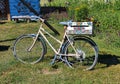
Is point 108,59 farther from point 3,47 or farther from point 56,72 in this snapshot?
point 3,47

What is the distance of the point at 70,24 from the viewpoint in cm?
829

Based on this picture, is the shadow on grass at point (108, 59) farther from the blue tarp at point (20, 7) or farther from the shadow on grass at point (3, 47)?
the blue tarp at point (20, 7)

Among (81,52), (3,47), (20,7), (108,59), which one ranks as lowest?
(20,7)

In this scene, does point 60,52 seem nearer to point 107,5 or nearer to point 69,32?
point 69,32

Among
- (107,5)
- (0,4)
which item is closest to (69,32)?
(107,5)

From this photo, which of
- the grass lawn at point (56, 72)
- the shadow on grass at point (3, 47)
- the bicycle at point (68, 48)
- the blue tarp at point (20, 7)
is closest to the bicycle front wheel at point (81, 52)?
the bicycle at point (68, 48)

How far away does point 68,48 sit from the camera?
864 centimetres

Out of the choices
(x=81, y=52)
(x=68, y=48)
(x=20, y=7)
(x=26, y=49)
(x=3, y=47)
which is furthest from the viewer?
(x=20, y=7)

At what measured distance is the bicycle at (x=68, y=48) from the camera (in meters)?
8.28

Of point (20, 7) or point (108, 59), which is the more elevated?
point (108, 59)

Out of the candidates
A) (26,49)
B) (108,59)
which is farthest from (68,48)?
(108,59)

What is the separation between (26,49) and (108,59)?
2.18 m

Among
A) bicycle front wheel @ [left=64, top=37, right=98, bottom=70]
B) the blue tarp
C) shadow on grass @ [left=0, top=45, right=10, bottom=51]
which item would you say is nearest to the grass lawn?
bicycle front wheel @ [left=64, top=37, right=98, bottom=70]

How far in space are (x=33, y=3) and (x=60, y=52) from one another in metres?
11.6
